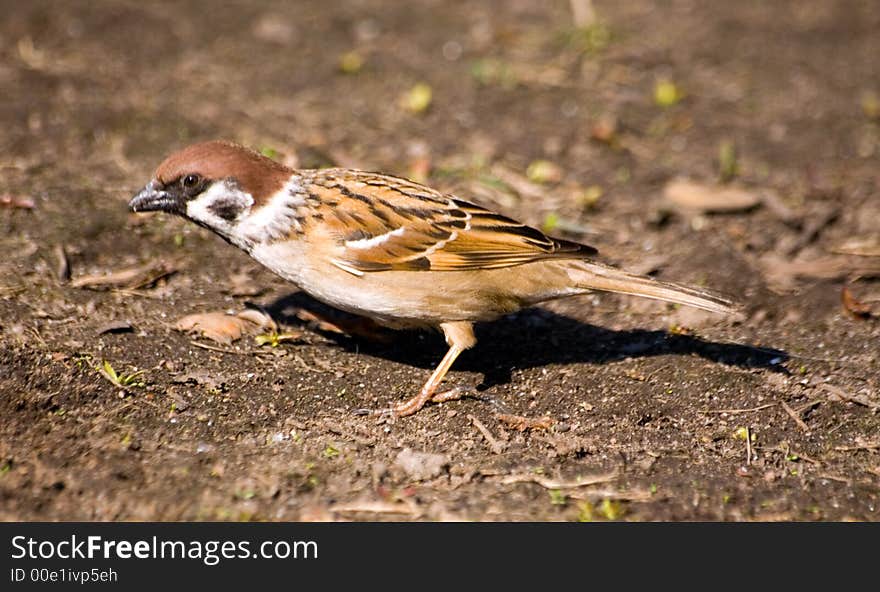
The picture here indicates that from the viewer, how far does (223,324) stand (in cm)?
614

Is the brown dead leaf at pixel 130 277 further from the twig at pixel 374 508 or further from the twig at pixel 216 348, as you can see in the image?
the twig at pixel 374 508

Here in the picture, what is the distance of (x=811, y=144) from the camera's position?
29.8 feet

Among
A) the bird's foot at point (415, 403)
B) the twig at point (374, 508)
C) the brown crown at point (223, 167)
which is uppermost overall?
the brown crown at point (223, 167)

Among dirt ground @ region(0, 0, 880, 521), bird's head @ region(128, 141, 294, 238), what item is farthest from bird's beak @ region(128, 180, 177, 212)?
dirt ground @ region(0, 0, 880, 521)

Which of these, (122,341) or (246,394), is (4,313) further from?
Answer: (246,394)

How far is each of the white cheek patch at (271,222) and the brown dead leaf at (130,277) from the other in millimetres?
1152

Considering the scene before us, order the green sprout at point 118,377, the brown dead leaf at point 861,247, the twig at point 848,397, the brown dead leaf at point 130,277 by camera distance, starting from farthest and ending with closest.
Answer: the brown dead leaf at point 861,247
the brown dead leaf at point 130,277
the twig at point 848,397
the green sprout at point 118,377

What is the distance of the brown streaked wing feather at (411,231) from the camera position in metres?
5.70

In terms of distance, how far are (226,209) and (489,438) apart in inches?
75.9

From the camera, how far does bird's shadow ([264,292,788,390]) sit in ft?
20.4

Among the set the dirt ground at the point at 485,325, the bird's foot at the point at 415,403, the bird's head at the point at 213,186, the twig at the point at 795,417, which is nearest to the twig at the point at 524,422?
the dirt ground at the point at 485,325

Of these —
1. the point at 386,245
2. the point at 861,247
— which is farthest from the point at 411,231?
the point at 861,247

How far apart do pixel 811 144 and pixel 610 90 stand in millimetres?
1927
